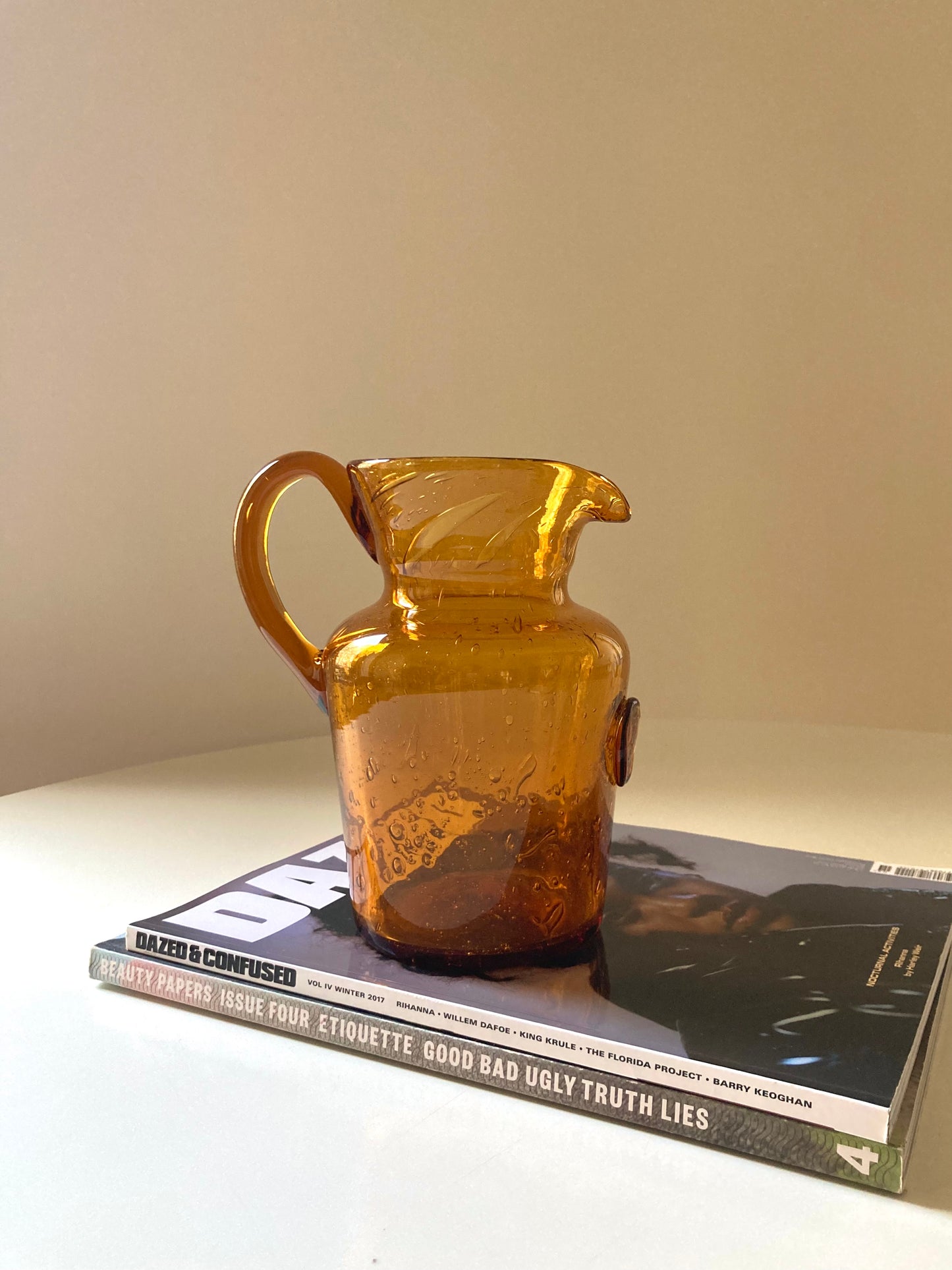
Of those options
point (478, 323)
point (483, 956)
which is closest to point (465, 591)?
point (483, 956)

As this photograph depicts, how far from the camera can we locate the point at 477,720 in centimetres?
56

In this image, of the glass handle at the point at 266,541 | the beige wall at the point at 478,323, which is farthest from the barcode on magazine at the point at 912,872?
the beige wall at the point at 478,323

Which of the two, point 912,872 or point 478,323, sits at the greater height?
point 478,323

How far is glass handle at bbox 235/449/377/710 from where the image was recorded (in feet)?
2.10

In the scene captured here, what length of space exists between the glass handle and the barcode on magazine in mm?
408

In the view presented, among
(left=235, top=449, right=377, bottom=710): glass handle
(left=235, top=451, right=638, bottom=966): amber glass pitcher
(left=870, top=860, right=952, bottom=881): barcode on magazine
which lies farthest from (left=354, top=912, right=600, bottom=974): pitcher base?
(left=870, top=860, right=952, bottom=881): barcode on magazine

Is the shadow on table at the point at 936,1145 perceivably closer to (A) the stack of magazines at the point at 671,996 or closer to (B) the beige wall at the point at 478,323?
(A) the stack of magazines at the point at 671,996

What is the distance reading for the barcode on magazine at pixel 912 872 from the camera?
72 centimetres

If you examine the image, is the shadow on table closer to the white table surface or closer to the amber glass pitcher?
the white table surface

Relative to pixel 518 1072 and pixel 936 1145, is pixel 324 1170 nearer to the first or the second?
pixel 518 1072

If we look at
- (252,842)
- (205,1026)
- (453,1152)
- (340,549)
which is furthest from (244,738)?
(453,1152)

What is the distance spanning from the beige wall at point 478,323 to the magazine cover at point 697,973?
103cm

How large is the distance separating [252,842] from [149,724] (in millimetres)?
858

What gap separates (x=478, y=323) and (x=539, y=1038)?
4.65 ft
